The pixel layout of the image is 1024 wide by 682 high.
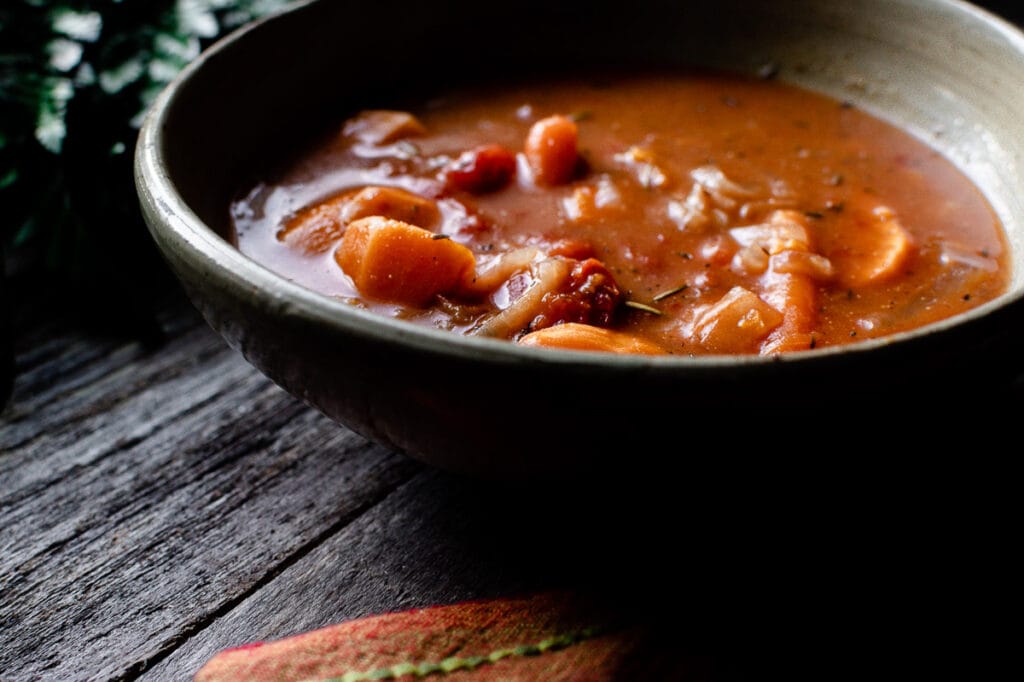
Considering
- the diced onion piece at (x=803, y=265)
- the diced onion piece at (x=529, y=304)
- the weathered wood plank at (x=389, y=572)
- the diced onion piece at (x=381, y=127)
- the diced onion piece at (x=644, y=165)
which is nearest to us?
the weathered wood plank at (x=389, y=572)

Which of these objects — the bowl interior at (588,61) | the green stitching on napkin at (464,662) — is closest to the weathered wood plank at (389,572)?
the green stitching on napkin at (464,662)

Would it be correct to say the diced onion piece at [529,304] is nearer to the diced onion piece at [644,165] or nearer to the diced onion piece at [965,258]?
the diced onion piece at [644,165]

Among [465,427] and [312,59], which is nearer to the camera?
[465,427]

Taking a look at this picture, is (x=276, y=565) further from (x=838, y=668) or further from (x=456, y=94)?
(x=456, y=94)

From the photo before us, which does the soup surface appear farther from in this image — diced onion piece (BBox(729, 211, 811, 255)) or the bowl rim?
the bowl rim

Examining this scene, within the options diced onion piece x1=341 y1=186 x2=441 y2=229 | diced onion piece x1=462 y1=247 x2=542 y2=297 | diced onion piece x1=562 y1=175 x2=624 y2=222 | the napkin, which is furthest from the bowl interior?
the napkin

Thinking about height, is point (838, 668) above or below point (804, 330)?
below

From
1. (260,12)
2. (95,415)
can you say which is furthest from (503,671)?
(260,12)

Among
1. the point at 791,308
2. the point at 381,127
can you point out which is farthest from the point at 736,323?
the point at 381,127
